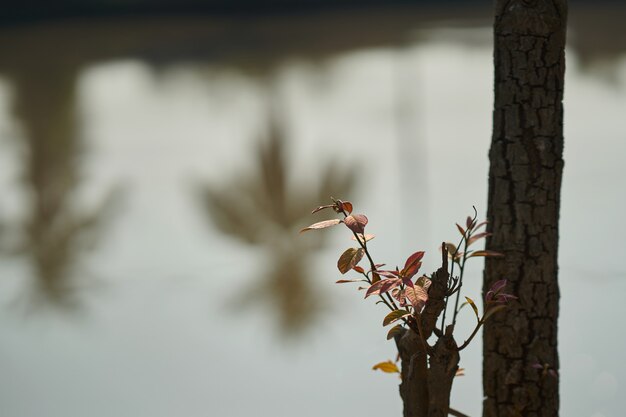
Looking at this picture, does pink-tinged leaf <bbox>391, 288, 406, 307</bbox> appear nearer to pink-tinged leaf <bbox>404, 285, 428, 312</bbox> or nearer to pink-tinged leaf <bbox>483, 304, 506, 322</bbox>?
pink-tinged leaf <bbox>404, 285, 428, 312</bbox>

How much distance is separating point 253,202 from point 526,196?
171 cm

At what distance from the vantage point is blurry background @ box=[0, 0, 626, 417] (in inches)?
68.2

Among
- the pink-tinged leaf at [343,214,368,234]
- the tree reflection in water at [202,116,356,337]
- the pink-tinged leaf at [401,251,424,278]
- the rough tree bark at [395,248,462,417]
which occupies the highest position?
the tree reflection in water at [202,116,356,337]

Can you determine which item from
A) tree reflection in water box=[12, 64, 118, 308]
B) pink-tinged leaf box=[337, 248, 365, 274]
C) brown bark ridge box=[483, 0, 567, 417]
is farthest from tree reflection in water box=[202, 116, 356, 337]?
pink-tinged leaf box=[337, 248, 365, 274]

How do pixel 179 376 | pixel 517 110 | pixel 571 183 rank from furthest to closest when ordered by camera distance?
→ 1. pixel 571 183
2. pixel 179 376
3. pixel 517 110

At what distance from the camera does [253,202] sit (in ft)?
9.11

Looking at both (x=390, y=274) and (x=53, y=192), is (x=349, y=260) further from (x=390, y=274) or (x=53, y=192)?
(x=53, y=192)

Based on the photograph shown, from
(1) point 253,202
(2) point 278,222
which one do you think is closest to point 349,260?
(2) point 278,222

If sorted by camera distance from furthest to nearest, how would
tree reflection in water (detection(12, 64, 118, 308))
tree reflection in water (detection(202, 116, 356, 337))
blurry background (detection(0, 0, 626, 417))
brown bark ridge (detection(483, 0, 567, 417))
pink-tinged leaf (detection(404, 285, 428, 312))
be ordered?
tree reflection in water (detection(12, 64, 118, 308)) < tree reflection in water (detection(202, 116, 356, 337)) < blurry background (detection(0, 0, 626, 417)) < brown bark ridge (detection(483, 0, 567, 417)) < pink-tinged leaf (detection(404, 285, 428, 312))

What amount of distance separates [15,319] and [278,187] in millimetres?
1035

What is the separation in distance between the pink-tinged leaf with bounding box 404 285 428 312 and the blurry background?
605 mm

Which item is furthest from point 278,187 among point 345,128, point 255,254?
point 345,128

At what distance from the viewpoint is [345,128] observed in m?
3.63

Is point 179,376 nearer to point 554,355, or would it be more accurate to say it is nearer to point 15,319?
point 15,319
